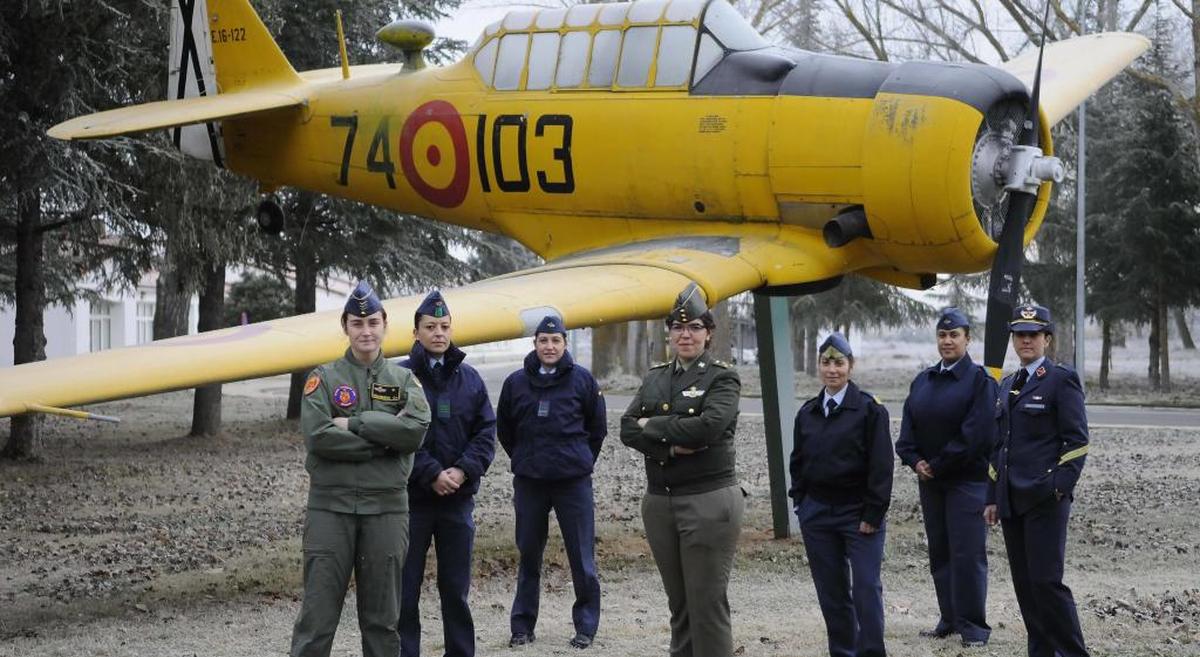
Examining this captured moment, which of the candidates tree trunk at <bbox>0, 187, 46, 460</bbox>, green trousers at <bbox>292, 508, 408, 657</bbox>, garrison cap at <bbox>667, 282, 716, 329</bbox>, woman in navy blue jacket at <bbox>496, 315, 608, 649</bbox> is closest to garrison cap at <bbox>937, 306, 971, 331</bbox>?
garrison cap at <bbox>667, 282, 716, 329</bbox>

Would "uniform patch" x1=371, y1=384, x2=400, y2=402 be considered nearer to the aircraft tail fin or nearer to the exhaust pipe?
the exhaust pipe

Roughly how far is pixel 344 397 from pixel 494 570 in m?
4.12

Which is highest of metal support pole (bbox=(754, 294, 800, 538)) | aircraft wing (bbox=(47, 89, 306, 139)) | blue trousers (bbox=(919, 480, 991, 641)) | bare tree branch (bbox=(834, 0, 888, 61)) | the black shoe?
bare tree branch (bbox=(834, 0, 888, 61))

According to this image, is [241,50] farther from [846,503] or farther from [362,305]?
[846,503]

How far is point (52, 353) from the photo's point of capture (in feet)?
155

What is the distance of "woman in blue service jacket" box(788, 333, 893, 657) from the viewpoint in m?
6.84

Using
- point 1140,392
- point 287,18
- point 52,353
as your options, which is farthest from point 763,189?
point 52,353

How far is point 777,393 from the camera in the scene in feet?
36.3

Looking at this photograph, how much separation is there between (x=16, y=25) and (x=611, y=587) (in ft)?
32.2

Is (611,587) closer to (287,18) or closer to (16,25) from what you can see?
(16,25)

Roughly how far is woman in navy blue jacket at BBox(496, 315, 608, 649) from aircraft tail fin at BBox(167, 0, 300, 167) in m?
6.00

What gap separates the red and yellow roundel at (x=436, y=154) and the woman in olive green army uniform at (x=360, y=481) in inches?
203

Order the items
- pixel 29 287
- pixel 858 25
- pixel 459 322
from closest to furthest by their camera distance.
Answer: pixel 459 322 → pixel 29 287 → pixel 858 25

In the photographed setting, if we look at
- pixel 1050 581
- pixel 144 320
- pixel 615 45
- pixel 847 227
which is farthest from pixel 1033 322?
pixel 144 320
